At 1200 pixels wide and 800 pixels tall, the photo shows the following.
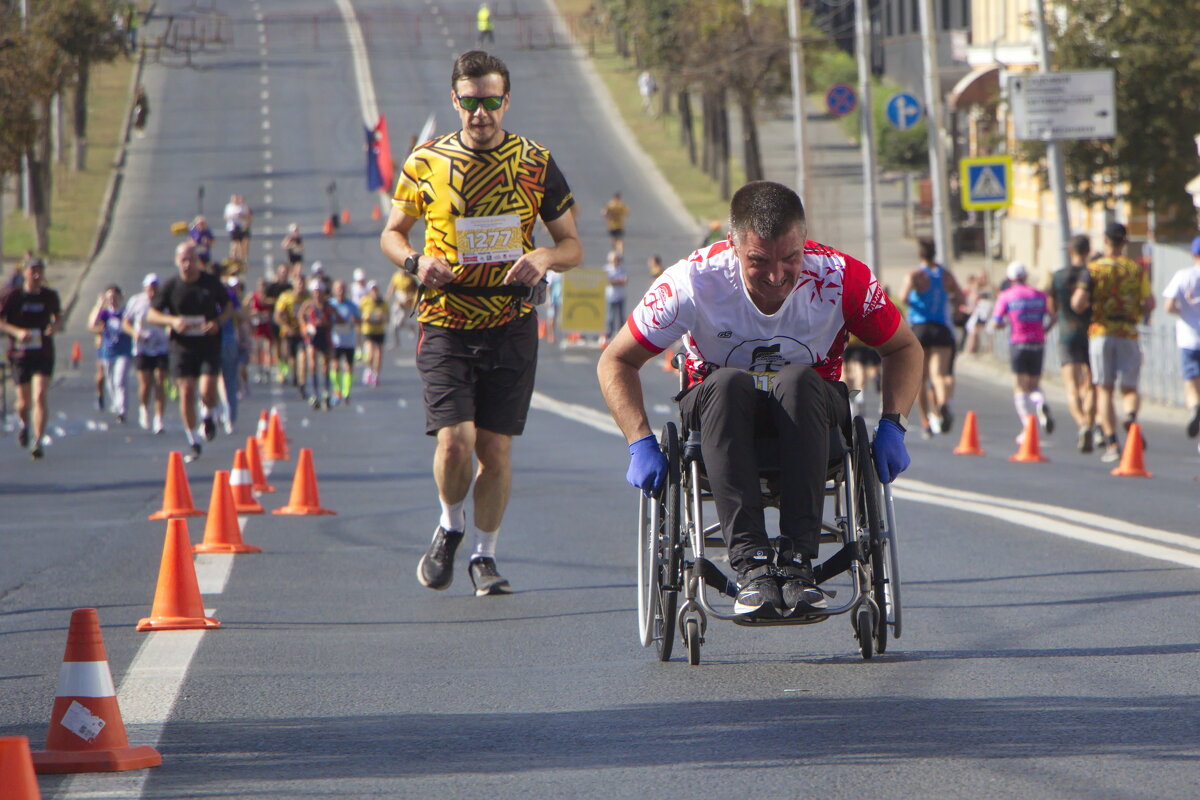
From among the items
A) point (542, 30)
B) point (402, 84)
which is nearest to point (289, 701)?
point (402, 84)

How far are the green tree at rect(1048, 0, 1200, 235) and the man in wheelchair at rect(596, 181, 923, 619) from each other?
2587cm

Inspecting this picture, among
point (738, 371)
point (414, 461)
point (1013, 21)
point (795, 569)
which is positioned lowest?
point (414, 461)

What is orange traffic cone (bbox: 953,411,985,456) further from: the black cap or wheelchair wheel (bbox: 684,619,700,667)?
wheelchair wheel (bbox: 684,619,700,667)

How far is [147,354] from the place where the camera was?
23422mm

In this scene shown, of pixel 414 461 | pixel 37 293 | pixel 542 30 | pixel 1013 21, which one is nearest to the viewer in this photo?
pixel 414 461

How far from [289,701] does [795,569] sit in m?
1.55

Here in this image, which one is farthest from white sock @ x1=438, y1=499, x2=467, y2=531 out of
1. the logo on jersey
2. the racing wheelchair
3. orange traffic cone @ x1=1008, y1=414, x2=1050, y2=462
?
orange traffic cone @ x1=1008, y1=414, x2=1050, y2=462

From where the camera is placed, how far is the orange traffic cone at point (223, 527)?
10.4 metres

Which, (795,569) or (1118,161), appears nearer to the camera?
(795,569)

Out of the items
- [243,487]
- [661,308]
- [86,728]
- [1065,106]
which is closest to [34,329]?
[243,487]

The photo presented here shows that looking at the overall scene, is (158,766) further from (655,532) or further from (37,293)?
(37,293)

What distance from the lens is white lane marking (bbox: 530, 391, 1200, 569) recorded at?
30.4 ft

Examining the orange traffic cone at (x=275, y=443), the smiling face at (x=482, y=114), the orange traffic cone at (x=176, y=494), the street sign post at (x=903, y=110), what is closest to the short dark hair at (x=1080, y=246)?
the orange traffic cone at (x=275, y=443)

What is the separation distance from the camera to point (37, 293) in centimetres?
1967
